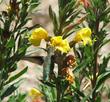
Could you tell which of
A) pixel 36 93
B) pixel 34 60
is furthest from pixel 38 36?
pixel 34 60

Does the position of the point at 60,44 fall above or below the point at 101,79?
above

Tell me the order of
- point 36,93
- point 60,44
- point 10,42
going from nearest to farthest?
point 60,44
point 36,93
point 10,42

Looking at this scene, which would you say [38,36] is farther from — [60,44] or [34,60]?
[34,60]

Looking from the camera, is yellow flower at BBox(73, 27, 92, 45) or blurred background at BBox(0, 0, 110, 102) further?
blurred background at BBox(0, 0, 110, 102)

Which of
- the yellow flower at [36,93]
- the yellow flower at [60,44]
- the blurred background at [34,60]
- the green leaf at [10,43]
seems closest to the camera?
the yellow flower at [60,44]

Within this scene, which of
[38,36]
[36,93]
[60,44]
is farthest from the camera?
[36,93]

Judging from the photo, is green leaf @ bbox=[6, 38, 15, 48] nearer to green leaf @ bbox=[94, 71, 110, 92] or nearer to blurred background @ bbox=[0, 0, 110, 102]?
green leaf @ bbox=[94, 71, 110, 92]

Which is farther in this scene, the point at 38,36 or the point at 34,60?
the point at 34,60

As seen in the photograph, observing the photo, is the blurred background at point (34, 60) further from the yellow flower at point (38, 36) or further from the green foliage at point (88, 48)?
the yellow flower at point (38, 36)

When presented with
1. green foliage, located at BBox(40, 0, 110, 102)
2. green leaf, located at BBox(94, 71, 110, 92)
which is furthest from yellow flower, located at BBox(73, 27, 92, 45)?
green leaf, located at BBox(94, 71, 110, 92)

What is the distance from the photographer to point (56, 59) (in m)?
1.82

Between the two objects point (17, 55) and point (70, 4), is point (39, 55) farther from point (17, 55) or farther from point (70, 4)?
point (70, 4)

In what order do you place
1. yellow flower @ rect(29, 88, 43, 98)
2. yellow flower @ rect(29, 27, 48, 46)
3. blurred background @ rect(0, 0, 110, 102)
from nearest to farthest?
yellow flower @ rect(29, 27, 48, 46) → yellow flower @ rect(29, 88, 43, 98) → blurred background @ rect(0, 0, 110, 102)

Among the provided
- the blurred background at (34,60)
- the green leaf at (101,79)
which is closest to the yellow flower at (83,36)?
the green leaf at (101,79)
